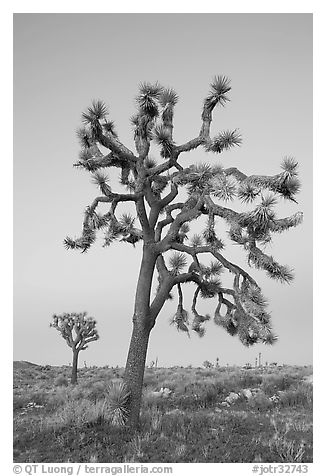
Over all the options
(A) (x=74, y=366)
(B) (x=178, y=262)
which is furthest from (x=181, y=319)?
(A) (x=74, y=366)

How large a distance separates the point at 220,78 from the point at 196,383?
1227cm

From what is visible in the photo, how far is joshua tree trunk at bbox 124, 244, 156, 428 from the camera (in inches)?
401

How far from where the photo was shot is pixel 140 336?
413 inches

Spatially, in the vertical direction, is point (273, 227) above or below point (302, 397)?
above

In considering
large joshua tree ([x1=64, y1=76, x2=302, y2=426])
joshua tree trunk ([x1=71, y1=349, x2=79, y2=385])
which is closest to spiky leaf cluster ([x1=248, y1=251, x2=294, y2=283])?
large joshua tree ([x1=64, y1=76, x2=302, y2=426])

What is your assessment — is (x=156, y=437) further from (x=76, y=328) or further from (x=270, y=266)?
(x=76, y=328)

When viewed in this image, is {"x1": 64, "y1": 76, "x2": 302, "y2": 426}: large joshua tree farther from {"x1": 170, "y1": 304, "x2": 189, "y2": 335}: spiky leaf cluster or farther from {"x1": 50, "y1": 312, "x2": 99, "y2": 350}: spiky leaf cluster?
{"x1": 50, "y1": 312, "x2": 99, "y2": 350}: spiky leaf cluster

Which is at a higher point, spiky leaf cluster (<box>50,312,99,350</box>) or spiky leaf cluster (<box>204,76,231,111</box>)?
spiky leaf cluster (<box>204,76,231,111</box>)

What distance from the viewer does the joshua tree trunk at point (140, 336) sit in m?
10.2

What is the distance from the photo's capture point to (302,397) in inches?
598

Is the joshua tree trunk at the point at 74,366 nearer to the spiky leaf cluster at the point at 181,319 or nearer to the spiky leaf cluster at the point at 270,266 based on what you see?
the spiky leaf cluster at the point at 181,319
